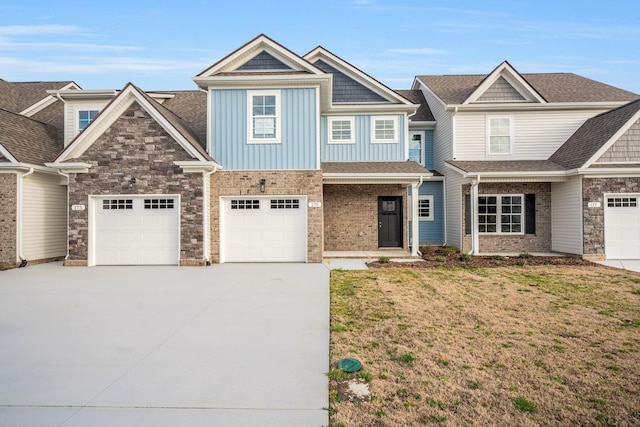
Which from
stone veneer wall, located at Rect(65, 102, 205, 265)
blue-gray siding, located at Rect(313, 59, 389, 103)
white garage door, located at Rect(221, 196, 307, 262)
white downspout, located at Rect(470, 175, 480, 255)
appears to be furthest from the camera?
blue-gray siding, located at Rect(313, 59, 389, 103)

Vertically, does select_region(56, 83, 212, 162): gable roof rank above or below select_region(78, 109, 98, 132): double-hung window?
below

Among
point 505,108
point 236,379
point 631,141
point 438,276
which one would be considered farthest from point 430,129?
point 236,379

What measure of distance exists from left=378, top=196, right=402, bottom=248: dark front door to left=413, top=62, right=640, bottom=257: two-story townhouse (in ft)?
8.22

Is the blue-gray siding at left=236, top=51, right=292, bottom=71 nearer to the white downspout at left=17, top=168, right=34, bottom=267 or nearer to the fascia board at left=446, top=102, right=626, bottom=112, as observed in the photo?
the fascia board at left=446, top=102, right=626, bottom=112

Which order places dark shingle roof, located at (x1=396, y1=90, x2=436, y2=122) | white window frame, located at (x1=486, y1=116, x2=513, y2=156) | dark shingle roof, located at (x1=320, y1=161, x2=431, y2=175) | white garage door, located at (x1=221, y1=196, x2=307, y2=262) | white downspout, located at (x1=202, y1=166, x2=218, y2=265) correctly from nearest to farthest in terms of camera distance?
1. white downspout, located at (x1=202, y1=166, x2=218, y2=265)
2. white garage door, located at (x1=221, y1=196, x2=307, y2=262)
3. dark shingle roof, located at (x1=320, y1=161, x2=431, y2=175)
4. white window frame, located at (x1=486, y1=116, x2=513, y2=156)
5. dark shingle roof, located at (x1=396, y1=90, x2=436, y2=122)

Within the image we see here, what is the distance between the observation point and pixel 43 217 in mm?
13430

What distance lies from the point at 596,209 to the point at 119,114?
16.7 meters

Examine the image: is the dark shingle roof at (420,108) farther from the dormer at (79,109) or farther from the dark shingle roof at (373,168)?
the dormer at (79,109)

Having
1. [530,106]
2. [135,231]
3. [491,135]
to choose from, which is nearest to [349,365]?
[135,231]

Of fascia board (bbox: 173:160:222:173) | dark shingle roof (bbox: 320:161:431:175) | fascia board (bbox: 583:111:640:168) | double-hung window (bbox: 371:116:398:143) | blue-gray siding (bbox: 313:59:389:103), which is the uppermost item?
blue-gray siding (bbox: 313:59:389:103)

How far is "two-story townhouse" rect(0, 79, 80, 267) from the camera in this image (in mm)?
12398

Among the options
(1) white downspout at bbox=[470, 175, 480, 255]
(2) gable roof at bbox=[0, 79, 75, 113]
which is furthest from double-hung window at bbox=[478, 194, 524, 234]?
(2) gable roof at bbox=[0, 79, 75, 113]

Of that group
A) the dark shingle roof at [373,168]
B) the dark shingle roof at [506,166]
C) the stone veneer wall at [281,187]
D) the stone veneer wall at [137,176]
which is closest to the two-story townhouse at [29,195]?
the stone veneer wall at [137,176]

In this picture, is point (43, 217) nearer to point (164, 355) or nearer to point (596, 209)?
point (164, 355)
